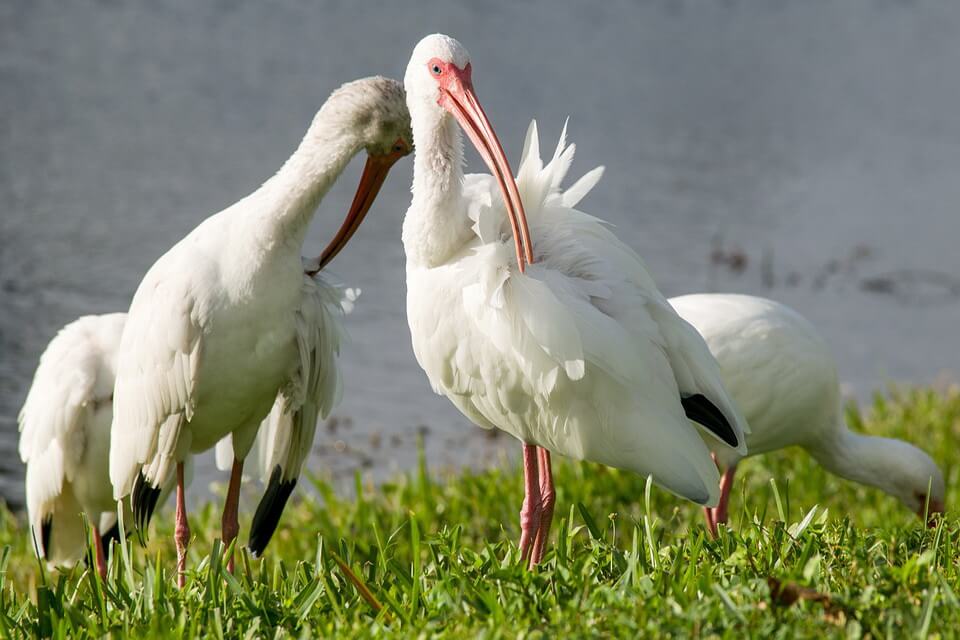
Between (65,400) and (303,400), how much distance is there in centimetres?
129

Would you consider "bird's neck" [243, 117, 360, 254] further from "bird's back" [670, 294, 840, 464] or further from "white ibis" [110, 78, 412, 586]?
"bird's back" [670, 294, 840, 464]

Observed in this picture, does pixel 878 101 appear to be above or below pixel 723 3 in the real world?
below

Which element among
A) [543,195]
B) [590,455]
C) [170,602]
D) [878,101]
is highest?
[878,101]

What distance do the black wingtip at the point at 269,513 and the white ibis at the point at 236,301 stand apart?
0.54 m

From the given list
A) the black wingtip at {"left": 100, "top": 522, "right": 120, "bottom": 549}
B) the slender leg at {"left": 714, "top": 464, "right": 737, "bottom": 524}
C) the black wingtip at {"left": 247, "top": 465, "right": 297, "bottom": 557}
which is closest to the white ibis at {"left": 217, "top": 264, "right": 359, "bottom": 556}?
the black wingtip at {"left": 247, "top": 465, "right": 297, "bottom": 557}

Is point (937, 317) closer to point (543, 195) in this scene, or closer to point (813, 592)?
point (543, 195)

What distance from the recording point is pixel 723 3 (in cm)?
2750

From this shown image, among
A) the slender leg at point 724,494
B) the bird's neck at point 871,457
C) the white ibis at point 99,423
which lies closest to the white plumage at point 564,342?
the white ibis at point 99,423

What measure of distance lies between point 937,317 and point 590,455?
32.1ft

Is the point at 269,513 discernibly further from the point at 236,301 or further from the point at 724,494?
the point at 724,494

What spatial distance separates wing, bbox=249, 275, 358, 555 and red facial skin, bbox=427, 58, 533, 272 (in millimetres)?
881

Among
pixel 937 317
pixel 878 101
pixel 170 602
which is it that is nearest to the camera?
pixel 170 602

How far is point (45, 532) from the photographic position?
6.10 metres

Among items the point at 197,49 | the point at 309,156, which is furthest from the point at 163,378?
the point at 197,49
